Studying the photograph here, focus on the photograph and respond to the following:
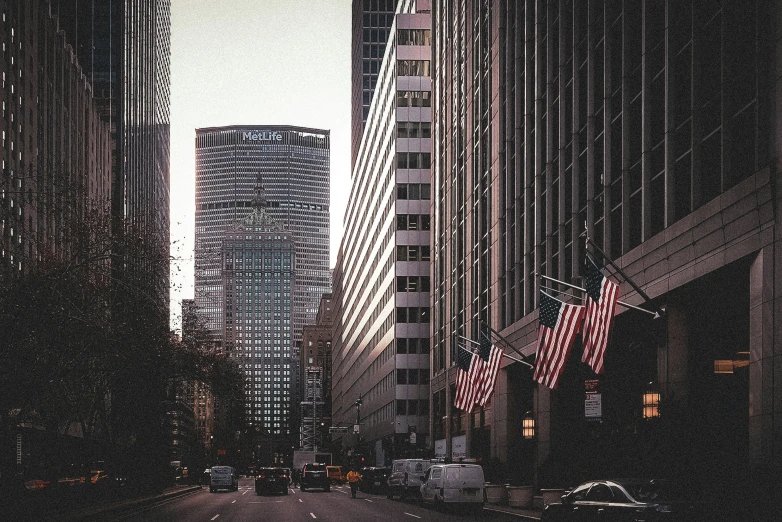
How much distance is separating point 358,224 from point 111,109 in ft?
123

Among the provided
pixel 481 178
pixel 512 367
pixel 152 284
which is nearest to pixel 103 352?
pixel 152 284

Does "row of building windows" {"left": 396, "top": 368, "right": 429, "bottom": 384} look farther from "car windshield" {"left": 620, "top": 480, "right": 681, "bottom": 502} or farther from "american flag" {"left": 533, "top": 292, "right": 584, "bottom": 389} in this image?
"car windshield" {"left": 620, "top": 480, "right": 681, "bottom": 502}

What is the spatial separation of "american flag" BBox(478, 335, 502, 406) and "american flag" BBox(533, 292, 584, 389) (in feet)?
26.0

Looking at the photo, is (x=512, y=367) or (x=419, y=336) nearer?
(x=512, y=367)

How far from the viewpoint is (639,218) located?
34.5 m

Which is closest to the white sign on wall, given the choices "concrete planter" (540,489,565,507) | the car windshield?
"concrete planter" (540,489,565,507)

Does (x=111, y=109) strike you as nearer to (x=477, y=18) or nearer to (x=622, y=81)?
(x=477, y=18)

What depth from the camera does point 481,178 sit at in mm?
60281

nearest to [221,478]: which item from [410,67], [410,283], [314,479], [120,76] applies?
[314,479]

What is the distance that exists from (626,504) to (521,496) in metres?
22.3

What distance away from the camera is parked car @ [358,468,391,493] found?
6600cm

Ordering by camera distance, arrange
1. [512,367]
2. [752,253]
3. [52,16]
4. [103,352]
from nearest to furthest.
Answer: [752,253], [103,352], [512,367], [52,16]

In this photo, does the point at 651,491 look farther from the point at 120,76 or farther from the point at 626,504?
the point at 120,76

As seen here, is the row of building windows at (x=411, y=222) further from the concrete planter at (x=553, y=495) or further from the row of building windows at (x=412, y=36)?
the concrete planter at (x=553, y=495)
